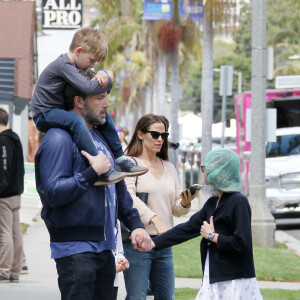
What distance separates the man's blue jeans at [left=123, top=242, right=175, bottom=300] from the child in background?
5.84 feet

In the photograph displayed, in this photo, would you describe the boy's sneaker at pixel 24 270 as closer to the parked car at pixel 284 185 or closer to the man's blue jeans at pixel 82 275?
the man's blue jeans at pixel 82 275

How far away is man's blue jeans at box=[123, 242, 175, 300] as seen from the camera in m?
6.58

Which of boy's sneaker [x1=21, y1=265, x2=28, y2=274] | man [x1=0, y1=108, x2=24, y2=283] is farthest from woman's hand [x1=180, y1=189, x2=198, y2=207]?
boy's sneaker [x1=21, y1=265, x2=28, y2=274]

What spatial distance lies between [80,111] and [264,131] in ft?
35.0

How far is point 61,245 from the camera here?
4.77 m

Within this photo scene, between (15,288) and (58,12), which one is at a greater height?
(58,12)

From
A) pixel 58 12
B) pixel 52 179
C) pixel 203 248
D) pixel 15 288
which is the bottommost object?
pixel 15 288

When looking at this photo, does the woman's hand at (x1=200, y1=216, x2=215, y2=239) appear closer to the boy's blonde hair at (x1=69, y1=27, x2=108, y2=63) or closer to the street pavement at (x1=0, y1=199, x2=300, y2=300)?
the boy's blonde hair at (x1=69, y1=27, x2=108, y2=63)

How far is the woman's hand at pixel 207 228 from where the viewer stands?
5.71 metres

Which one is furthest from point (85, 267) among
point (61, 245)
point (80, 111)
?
point (80, 111)

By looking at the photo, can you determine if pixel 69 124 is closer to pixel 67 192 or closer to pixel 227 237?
pixel 67 192

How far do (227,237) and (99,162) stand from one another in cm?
125

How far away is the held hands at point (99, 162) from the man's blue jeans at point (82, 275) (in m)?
0.43

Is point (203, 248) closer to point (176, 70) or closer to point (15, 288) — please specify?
point (15, 288)
